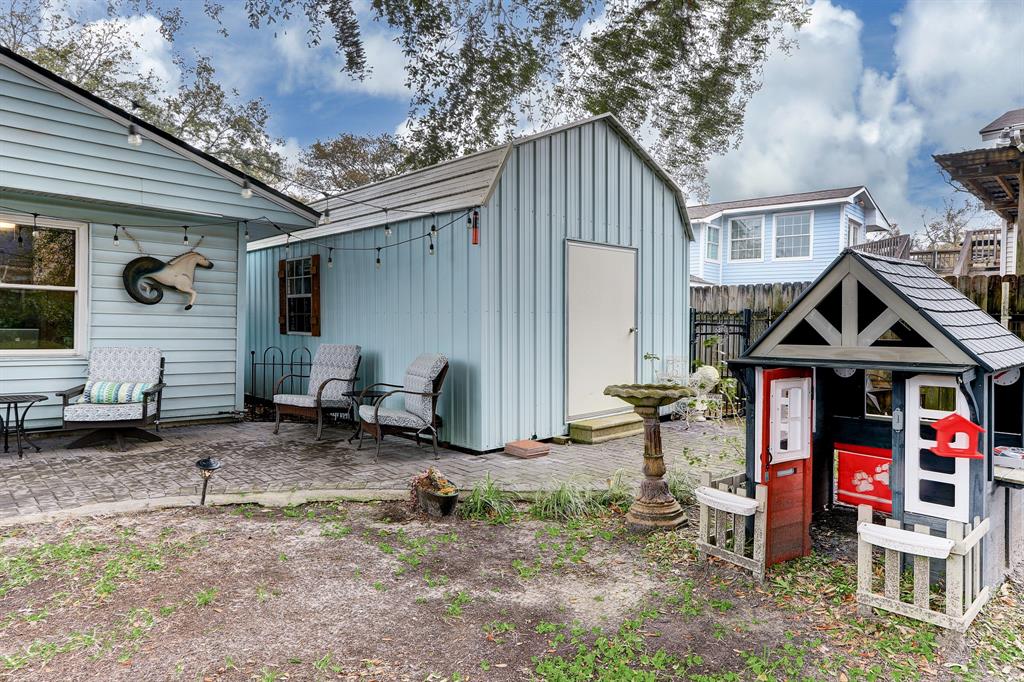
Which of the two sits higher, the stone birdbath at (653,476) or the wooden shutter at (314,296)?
the wooden shutter at (314,296)

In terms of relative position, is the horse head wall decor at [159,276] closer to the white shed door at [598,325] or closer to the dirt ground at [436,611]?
the dirt ground at [436,611]

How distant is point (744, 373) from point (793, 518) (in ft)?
2.73

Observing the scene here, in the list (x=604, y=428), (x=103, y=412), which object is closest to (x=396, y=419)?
(x=604, y=428)

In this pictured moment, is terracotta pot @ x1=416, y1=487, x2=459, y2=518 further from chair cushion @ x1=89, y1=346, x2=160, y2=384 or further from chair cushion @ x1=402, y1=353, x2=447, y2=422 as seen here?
chair cushion @ x1=89, y1=346, x2=160, y2=384

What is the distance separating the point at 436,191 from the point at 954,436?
16.7ft

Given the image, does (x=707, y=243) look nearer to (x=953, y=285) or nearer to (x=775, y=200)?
(x=775, y=200)

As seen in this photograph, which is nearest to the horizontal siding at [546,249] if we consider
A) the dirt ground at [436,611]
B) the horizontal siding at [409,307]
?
the horizontal siding at [409,307]

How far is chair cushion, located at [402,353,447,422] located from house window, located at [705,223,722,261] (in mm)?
14098

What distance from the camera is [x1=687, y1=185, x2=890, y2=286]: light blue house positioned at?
16469mm

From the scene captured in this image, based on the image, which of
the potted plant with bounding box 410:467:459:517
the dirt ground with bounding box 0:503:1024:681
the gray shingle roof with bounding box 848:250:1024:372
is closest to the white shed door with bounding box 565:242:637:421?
the potted plant with bounding box 410:467:459:517

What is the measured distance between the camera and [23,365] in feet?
19.6

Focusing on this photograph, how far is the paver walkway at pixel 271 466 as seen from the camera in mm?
4355

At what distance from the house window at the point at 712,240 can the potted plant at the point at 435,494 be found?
15.7 meters

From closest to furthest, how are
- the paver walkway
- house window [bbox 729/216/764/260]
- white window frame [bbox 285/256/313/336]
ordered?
the paver walkway
white window frame [bbox 285/256/313/336]
house window [bbox 729/216/764/260]
